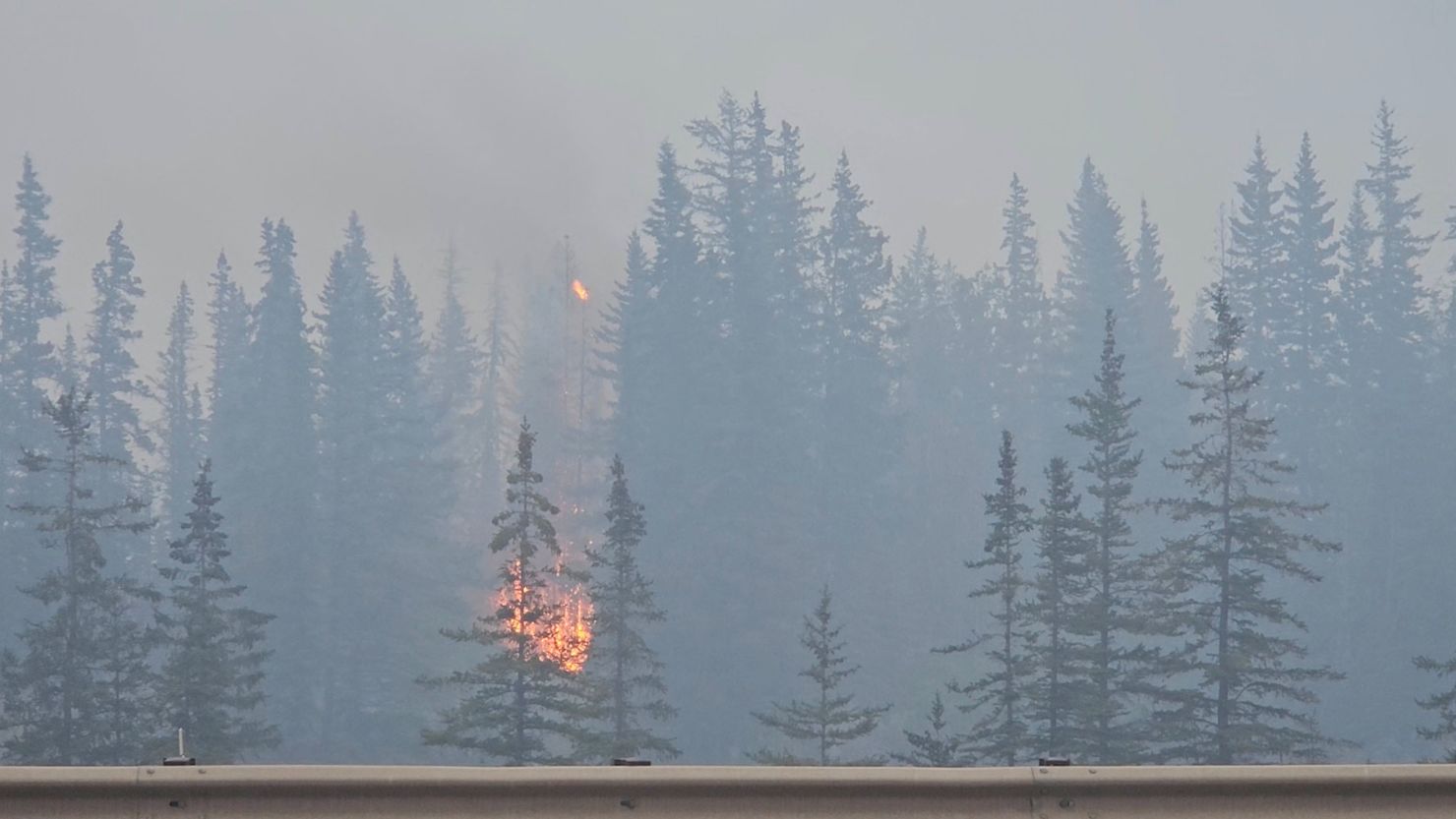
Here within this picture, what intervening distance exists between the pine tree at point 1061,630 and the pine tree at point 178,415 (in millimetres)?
35648

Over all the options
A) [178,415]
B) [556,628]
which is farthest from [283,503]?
[556,628]

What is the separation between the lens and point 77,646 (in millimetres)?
53719

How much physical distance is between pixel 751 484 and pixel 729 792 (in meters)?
65.0

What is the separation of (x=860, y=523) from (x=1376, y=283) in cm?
3004

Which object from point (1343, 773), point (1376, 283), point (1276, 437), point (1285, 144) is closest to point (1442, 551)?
point (1276, 437)

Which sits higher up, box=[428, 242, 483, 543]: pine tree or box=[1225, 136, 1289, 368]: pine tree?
box=[1225, 136, 1289, 368]: pine tree

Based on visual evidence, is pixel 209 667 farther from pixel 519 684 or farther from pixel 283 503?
pixel 283 503

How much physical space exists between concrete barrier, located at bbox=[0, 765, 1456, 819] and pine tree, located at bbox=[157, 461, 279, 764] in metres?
45.3

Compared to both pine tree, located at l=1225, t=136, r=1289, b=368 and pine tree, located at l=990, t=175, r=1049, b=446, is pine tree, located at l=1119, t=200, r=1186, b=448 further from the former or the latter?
pine tree, located at l=990, t=175, r=1049, b=446

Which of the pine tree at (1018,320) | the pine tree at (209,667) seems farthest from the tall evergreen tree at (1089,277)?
the pine tree at (209,667)

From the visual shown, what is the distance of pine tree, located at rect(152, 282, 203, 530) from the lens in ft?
217

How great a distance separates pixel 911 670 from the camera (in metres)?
68.5

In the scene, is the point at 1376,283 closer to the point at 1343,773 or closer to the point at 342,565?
the point at 342,565

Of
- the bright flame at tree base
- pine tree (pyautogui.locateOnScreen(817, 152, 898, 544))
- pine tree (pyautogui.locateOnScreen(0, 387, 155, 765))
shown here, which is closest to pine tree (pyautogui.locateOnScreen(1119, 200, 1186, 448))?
pine tree (pyautogui.locateOnScreen(817, 152, 898, 544))
